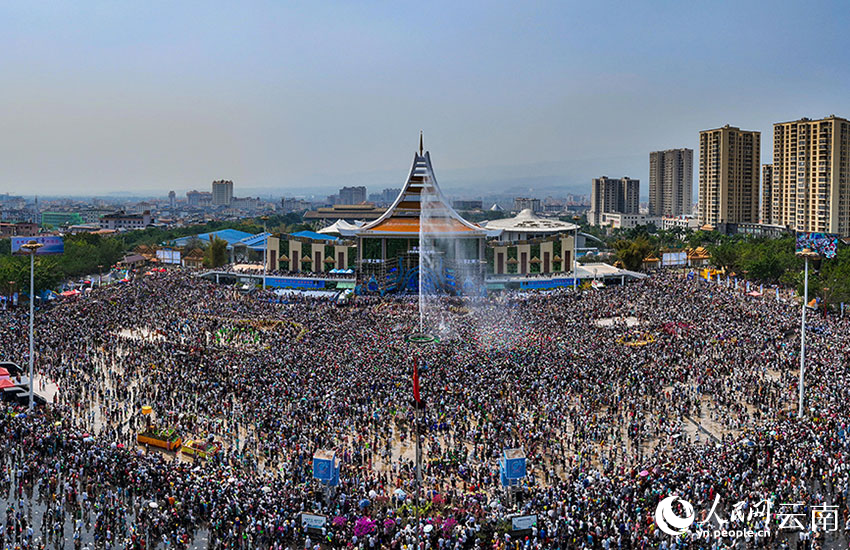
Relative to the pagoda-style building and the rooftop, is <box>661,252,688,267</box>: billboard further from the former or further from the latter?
the pagoda-style building

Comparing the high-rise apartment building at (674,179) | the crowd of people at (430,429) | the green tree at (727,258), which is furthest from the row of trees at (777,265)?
the high-rise apartment building at (674,179)

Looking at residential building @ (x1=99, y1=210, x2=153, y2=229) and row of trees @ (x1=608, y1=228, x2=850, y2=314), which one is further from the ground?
residential building @ (x1=99, y1=210, x2=153, y2=229)

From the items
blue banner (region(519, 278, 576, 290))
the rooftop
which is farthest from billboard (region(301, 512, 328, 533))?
the rooftop

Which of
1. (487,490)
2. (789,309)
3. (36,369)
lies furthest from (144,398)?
(789,309)

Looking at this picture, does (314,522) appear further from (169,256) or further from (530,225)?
(169,256)

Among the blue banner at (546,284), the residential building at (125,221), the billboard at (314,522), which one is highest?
the residential building at (125,221)

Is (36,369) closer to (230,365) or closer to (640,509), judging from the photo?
(230,365)

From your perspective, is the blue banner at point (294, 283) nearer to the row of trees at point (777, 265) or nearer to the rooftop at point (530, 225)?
the rooftop at point (530, 225)
